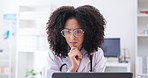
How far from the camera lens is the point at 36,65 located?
4262 millimetres

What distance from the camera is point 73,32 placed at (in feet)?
3.45

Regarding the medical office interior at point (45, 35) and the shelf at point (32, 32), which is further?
the shelf at point (32, 32)

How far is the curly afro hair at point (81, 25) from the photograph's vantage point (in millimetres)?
1076

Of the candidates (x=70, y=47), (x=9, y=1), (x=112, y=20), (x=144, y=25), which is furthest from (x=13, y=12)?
(x=70, y=47)

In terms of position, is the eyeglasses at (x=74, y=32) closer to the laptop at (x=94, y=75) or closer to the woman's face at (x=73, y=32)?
the woman's face at (x=73, y=32)

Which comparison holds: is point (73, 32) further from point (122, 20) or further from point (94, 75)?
point (122, 20)

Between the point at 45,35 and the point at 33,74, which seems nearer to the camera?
the point at 45,35

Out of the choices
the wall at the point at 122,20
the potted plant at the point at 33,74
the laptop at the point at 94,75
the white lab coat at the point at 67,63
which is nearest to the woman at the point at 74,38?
the white lab coat at the point at 67,63

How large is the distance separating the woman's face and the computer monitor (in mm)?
2743

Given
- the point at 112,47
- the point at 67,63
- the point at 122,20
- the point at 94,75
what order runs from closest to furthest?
the point at 94,75 → the point at 67,63 → the point at 112,47 → the point at 122,20

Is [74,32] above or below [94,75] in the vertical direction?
above

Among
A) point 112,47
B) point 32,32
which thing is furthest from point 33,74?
point 112,47

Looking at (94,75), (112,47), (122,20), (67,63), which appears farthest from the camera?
(122,20)

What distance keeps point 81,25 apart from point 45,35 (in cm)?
287
